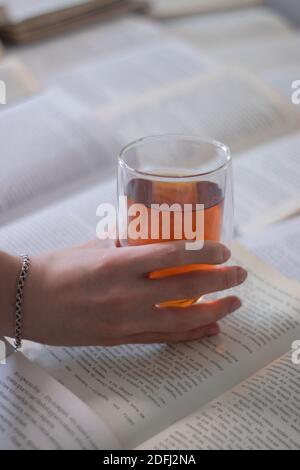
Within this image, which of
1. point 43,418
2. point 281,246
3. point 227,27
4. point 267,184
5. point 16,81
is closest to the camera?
point 43,418

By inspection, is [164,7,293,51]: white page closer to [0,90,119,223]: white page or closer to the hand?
[0,90,119,223]: white page

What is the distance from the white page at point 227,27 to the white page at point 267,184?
433mm

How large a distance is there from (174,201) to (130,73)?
67cm

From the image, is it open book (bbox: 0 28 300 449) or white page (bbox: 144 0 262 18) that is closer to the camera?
open book (bbox: 0 28 300 449)

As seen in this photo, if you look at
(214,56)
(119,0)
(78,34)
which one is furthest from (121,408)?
(119,0)

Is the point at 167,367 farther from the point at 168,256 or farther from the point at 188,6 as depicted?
the point at 188,6

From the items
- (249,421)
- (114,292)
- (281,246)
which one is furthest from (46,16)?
(249,421)

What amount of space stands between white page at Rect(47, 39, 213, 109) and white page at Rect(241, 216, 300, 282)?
439 mm

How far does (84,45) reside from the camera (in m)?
1.33

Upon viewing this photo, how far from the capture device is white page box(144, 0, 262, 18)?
1.50 m

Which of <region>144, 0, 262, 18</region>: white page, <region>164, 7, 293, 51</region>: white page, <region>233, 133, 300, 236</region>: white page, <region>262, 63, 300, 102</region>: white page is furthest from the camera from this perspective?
<region>144, 0, 262, 18</region>: white page

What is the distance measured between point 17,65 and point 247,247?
2.14 ft

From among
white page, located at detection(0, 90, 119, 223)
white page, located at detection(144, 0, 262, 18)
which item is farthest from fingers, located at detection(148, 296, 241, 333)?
white page, located at detection(144, 0, 262, 18)

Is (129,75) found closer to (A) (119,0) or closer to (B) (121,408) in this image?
(A) (119,0)
